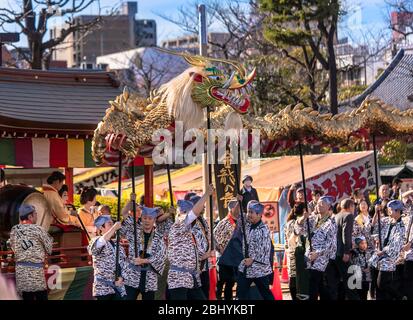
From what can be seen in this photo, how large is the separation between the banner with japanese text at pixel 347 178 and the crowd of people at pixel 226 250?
7430mm

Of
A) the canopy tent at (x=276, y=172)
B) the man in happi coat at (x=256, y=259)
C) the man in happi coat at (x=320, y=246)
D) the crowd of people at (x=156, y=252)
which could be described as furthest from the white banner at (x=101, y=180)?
the man in happi coat at (x=256, y=259)

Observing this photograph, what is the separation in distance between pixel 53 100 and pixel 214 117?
3.41 m

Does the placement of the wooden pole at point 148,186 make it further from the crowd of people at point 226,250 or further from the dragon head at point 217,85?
the dragon head at point 217,85

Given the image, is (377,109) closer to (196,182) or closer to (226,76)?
(226,76)

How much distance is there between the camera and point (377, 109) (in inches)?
467

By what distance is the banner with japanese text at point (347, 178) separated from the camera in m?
20.8

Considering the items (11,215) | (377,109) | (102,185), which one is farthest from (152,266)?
(102,185)

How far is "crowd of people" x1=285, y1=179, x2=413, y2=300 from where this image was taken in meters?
11.3

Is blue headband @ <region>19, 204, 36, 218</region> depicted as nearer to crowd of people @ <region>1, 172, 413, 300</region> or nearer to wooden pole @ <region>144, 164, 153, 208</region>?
crowd of people @ <region>1, 172, 413, 300</region>

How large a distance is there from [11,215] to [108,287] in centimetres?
217

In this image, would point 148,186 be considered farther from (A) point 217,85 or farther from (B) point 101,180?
(B) point 101,180

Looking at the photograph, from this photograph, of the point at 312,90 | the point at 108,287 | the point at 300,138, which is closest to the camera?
the point at 108,287

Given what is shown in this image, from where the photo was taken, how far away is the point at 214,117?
11.6 meters

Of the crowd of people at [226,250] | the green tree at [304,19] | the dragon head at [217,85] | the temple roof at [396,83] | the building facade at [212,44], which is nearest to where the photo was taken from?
the crowd of people at [226,250]
